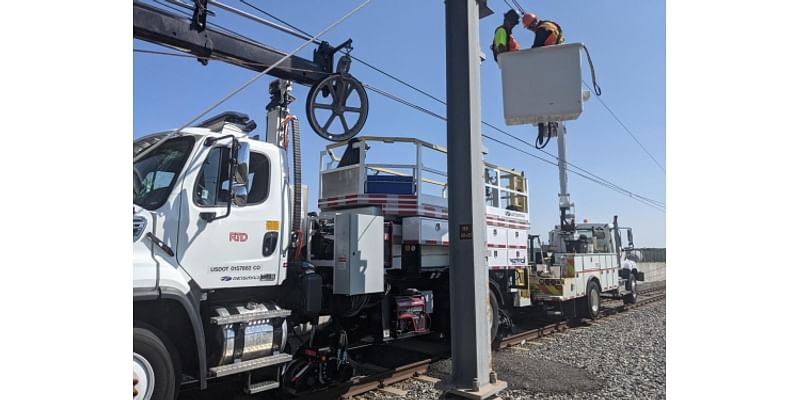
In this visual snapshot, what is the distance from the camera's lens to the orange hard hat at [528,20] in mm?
4926

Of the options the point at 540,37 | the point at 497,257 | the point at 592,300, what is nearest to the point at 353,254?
the point at 540,37

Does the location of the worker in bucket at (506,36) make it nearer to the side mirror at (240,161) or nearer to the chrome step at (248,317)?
the side mirror at (240,161)

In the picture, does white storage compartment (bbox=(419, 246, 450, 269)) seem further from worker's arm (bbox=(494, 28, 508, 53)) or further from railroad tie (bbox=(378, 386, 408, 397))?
worker's arm (bbox=(494, 28, 508, 53))

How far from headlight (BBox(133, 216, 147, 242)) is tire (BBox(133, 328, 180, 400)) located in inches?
27.2

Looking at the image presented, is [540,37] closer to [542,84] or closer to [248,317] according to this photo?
[542,84]

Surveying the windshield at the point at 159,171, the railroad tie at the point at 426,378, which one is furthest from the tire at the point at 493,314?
the windshield at the point at 159,171

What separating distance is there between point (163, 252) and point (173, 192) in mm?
494

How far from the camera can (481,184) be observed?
443 centimetres

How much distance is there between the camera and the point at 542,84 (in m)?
4.44

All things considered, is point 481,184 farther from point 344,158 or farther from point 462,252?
point 344,158

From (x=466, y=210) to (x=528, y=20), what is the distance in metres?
2.16

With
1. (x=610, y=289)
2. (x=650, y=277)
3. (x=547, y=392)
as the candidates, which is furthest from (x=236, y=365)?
(x=650, y=277)

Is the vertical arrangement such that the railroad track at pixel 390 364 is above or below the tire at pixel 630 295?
above

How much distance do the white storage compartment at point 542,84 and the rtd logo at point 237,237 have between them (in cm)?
264
